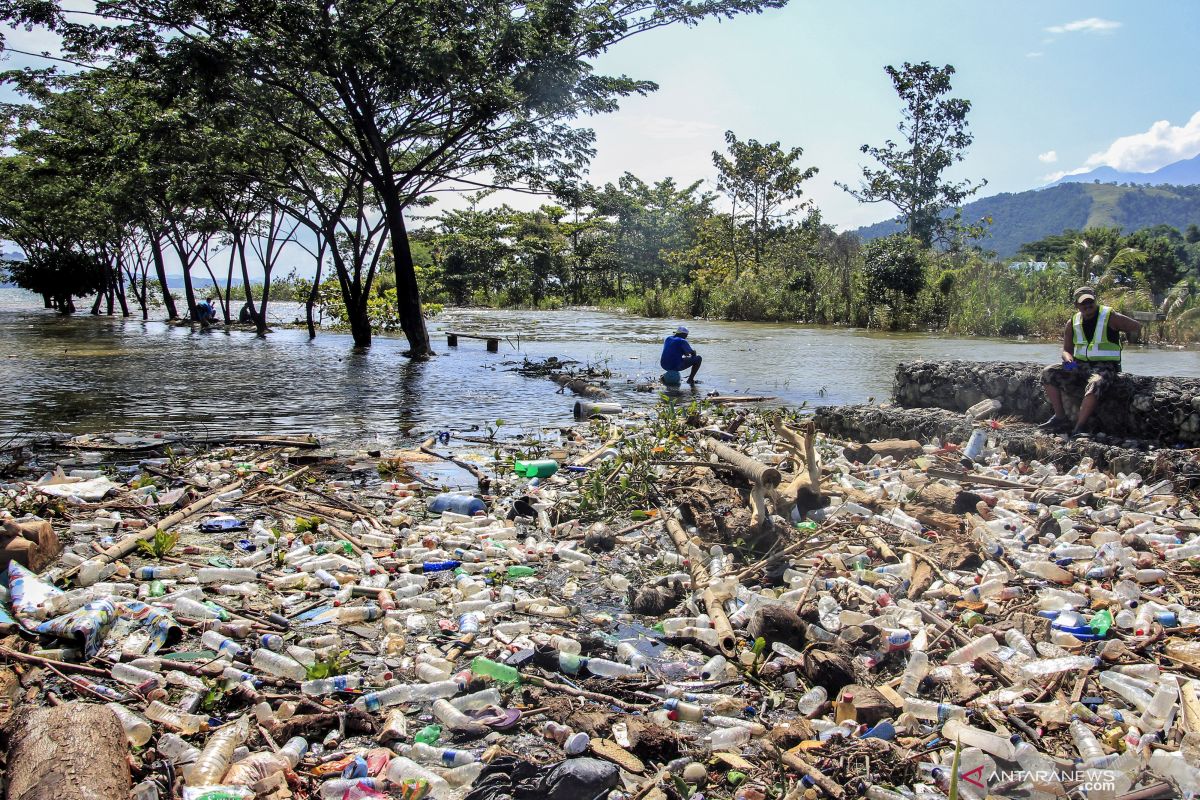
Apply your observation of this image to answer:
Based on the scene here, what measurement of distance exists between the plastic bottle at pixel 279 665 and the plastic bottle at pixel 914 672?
2694 mm

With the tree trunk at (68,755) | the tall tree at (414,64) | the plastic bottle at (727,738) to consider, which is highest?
the tall tree at (414,64)

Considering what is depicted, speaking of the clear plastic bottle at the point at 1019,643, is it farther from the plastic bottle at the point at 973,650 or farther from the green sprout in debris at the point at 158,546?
the green sprout in debris at the point at 158,546

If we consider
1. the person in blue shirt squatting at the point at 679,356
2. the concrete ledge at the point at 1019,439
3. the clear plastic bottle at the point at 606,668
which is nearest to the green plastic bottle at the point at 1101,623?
the clear plastic bottle at the point at 606,668

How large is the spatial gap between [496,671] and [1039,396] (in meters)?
8.85

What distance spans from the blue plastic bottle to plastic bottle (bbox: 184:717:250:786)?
317 cm

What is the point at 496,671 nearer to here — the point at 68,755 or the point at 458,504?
the point at 68,755

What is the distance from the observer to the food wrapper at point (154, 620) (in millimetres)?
3592

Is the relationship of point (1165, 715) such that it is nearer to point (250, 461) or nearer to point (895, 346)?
point (250, 461)

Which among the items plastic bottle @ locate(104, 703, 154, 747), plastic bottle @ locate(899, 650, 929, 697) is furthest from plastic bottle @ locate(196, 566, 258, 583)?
plastic bottle @ locate(899, 650, 929, 697)

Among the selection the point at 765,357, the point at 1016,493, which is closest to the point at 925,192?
the point at 765,357

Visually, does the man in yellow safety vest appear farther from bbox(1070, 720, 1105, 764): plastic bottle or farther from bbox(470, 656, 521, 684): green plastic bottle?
bbox(470, 656, 521, 684): green plastic bottle

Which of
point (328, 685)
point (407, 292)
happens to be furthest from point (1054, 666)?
point (407, 292)

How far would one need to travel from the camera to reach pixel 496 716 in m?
3.20

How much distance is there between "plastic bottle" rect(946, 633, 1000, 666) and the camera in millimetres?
3641
